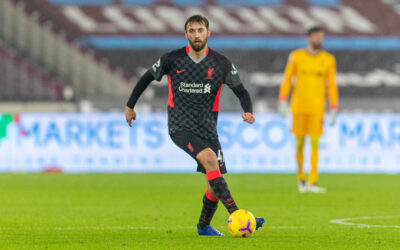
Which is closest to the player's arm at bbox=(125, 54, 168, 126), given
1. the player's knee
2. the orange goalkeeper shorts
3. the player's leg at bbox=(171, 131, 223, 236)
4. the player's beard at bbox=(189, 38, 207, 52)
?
the player's beard at bbox=(189, 38, 207, 52)

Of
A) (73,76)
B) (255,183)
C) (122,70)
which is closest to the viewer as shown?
(255,183)

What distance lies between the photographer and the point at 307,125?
38.2 ft

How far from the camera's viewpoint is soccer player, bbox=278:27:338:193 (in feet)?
37.7

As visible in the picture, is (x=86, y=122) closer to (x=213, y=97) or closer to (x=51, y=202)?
(x=51, y=202)

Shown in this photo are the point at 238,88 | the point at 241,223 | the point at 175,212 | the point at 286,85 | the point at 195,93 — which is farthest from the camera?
the point at 286,85

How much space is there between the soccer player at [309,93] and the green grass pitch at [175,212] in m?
0.52

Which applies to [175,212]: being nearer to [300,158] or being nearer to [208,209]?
[208,209]

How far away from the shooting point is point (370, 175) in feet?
51.7

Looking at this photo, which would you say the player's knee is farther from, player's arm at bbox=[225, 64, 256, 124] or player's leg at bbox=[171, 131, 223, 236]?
player's arm at bbox=[225, 64, 256, 124]

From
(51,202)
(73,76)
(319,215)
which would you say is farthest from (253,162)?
(73,76)

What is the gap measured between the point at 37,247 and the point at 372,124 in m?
11.3

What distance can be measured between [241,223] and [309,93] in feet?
18.7

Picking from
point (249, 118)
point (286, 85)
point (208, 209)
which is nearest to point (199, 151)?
point (249, 118)

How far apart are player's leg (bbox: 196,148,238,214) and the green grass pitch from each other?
271 millimetres
